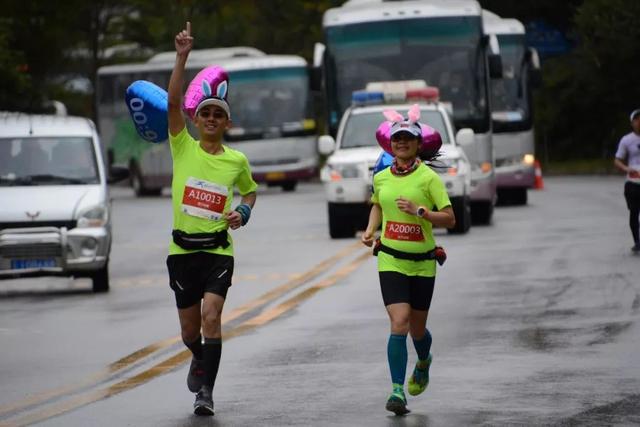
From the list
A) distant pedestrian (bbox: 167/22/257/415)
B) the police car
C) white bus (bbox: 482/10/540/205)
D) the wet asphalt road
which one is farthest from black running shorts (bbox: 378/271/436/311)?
white bus (bbox: 482/10/540/205)

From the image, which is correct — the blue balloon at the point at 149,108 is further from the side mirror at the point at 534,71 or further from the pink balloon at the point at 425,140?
the side mirror at the point at 534,71

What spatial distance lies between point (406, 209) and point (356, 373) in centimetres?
175

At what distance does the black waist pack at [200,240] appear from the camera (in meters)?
10.6

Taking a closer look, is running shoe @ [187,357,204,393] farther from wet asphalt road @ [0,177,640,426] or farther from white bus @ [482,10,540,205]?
white bus @ [482,10,540,205]

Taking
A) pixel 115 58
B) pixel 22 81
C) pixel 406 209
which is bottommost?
pixel 115 58

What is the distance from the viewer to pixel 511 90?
38.2 metres

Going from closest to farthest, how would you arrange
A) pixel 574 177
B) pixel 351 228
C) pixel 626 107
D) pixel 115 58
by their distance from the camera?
pixel 351 228 < pixel 574 177 < pixel 626 107 < pixel 115 58

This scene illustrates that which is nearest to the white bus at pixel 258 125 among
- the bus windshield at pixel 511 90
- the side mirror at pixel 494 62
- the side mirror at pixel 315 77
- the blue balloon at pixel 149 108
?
the bus windshield at pixel 511 90

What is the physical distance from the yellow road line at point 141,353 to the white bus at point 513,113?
14683 millimetres

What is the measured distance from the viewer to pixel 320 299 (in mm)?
17391

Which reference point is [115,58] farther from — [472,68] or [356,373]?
[356,373]

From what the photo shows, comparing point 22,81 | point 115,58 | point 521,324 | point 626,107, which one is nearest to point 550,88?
point 626,107

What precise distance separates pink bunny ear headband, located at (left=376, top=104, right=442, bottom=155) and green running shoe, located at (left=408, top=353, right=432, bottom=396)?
1205 mm

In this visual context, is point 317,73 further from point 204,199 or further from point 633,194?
point 204,199
